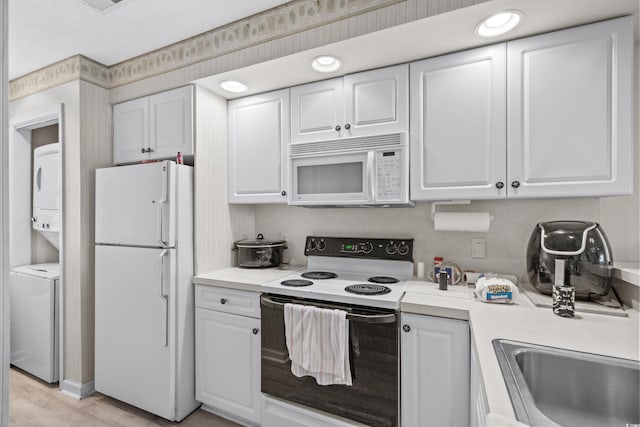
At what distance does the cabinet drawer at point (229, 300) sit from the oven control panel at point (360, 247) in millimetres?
580

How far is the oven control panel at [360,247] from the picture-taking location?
2.06m

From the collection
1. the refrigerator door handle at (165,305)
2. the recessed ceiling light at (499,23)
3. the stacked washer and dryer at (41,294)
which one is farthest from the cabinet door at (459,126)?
the stacked washer and dryer at (41,294)

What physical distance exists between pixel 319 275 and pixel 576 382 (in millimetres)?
1376

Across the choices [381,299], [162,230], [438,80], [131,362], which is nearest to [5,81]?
[162,230]

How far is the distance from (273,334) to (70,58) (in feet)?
8.32

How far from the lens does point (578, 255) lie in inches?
56.0

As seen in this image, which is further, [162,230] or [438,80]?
[162,230]

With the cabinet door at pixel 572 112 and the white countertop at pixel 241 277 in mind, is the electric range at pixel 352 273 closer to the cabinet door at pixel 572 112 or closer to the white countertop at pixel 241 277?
the white countertop at pixel 241 277

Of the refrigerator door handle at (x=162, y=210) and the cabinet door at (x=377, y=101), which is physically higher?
the cabinet door at (x=377, y=101)

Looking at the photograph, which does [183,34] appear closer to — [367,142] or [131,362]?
[367,142]

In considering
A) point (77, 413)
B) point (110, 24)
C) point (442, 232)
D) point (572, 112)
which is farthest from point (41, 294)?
point (572, 112)

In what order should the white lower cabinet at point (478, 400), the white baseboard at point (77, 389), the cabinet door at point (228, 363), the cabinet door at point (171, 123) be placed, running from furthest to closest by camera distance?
the white baseboard at point (77, 389)
the cabinet door at point (171, 123)
the cabinet door at point (228, 363)
the white lower cabinet at point (478, 400)

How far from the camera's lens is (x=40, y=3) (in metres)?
1.77

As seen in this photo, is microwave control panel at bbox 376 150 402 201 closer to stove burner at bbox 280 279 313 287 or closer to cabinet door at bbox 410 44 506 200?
cabinet door at bbox 410 44 506 200
